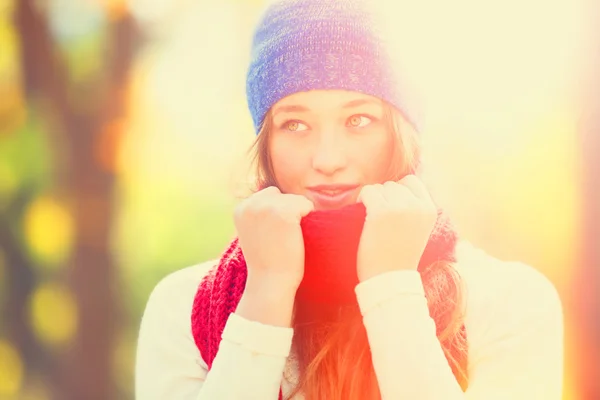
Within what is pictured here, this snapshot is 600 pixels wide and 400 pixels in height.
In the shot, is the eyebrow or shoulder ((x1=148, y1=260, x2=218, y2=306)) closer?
the eyebrow

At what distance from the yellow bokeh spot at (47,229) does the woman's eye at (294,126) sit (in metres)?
1.79

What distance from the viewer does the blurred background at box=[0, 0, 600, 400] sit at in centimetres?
187

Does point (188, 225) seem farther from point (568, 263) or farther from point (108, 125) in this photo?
point (568, 263)

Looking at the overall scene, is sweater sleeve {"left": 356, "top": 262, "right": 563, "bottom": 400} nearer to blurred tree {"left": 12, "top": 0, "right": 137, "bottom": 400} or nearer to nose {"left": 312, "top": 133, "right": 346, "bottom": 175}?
nose {"left": 312, "top": 133, "right": 346, "bottom": 175}

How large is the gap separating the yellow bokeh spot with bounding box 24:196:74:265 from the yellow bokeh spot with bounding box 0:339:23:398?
430 mm

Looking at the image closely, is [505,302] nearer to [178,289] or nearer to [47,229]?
[178,289]

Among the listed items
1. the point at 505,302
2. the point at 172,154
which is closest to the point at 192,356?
the point at 505,302

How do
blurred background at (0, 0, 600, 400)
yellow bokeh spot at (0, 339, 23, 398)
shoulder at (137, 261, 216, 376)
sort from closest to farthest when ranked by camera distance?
shoulder at (137, 261, 216, 376) → blurred background at (0, 0, 600, 400) → yellow bokeh spot at (0, 339, 23, 398)

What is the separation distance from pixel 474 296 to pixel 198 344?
1.58ft

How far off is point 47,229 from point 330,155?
7.12ft

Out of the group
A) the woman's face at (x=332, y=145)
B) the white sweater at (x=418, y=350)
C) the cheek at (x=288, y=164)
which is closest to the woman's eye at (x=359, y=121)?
the woman's face at (x=332, y=145)

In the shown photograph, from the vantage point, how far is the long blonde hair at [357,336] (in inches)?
42.7

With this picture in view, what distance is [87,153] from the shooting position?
8.38ft

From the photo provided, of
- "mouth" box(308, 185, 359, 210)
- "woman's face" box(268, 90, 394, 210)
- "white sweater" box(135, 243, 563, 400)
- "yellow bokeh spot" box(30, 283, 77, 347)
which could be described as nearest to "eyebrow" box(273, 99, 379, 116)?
"woman's face" box(268, 90, 394, 210)
